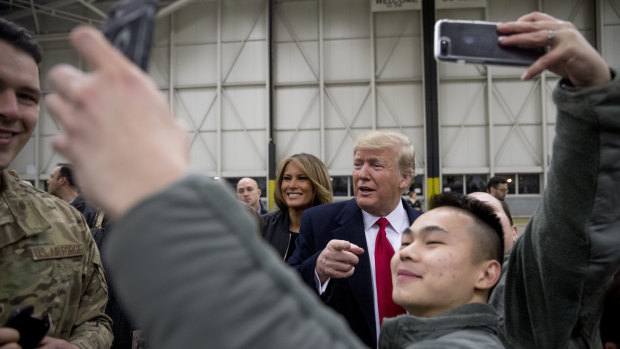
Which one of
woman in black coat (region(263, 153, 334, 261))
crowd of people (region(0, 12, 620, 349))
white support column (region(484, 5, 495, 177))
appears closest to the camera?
crowd of people (region(0, 12, 620, 349))

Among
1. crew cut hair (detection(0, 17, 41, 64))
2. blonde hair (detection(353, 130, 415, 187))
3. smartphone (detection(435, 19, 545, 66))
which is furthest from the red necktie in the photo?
crew cut hair (detection(0, 17, 41, 64))

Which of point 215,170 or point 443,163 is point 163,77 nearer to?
point 215,170

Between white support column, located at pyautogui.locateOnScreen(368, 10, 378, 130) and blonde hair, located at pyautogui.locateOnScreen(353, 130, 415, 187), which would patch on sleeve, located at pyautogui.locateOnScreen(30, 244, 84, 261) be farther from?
white support column, located at pyautogui.locateOnScreen(368, 10, 378, 130)

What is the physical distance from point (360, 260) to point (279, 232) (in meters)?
1.09

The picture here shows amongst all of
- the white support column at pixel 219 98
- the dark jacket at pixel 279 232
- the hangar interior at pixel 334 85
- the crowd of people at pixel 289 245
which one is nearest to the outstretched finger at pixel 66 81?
the crowd of people at pixel 289 245

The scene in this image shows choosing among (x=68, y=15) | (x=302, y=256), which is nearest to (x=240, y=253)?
(x=302, y=256)

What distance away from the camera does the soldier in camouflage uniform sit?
4.82ft

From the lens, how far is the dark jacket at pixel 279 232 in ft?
11.4

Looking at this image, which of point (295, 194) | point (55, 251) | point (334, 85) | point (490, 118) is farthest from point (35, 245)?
point (490, 118)

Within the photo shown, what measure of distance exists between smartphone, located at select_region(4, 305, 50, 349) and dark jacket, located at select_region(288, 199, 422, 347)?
4.64 feet

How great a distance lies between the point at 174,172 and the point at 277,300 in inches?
7.2

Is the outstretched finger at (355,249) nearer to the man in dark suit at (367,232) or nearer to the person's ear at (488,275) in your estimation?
the man in dark suit at (367,232)

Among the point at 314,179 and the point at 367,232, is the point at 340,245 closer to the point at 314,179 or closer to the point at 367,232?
the point at 367,232

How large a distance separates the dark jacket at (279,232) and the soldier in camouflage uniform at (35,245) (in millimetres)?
1672
